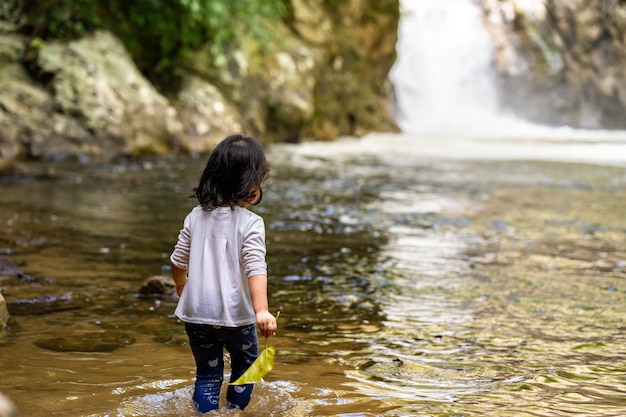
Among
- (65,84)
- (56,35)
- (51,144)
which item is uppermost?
(56,35)

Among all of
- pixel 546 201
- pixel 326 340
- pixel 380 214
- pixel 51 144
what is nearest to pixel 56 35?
pixel 51 144

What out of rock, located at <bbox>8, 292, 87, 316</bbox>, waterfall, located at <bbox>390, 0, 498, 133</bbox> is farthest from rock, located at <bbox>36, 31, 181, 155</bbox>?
waterfall, located at <bbox>390, 0, 498, 133</bbox>

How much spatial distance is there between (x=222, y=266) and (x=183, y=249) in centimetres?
22

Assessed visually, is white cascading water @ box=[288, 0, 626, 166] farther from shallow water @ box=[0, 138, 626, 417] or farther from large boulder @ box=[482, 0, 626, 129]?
shallow water @ box=[0, 138, 626, 417]

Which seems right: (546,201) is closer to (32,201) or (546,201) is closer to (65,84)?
(32,201)

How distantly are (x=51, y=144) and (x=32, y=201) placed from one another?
3.83m

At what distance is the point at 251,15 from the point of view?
15.3 metres

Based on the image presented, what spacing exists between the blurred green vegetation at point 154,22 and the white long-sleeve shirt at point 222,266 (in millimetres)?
10119

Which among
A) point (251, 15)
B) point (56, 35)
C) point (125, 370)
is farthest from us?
point (251, 15)

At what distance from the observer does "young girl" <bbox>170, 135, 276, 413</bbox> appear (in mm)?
3051

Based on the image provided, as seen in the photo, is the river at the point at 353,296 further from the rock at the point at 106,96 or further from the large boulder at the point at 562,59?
the large boulder at the point at 562,59

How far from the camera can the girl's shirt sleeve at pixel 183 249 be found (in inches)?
125

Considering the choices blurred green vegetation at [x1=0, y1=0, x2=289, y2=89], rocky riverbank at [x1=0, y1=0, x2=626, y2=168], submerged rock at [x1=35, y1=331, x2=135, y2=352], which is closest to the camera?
submerged rock at [x1=35, y1=331, x2=135, y2=352]

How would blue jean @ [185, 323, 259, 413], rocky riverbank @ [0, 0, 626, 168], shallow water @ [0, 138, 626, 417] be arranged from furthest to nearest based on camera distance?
rocky riverbank @ [0, 0, 626, 168] → shallow water @ [0, 138, 626, 417] → blue jean @ [185, 323, 259, 413]
